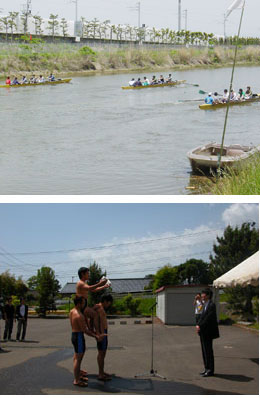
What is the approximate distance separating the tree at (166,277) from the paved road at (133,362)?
1.32ft

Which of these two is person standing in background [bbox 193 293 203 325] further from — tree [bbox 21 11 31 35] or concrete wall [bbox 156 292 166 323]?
tree [bbox 21 11 31 35]

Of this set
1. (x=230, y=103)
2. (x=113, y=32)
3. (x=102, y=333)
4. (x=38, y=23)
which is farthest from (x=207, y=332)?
(x=113, y=32)

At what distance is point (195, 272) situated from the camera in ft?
17.0

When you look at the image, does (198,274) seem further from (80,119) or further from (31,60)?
(31,60)

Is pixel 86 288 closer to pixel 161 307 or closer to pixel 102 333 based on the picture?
pixel 102 333

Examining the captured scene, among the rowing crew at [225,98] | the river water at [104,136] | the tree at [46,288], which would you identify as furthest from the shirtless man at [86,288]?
the rowing crew at [225,98]

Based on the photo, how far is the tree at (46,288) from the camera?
480 centimetres

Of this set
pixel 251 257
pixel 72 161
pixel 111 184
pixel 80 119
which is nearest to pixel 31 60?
pixel 80 119

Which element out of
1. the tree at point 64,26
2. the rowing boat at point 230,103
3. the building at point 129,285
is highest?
the tree at point 64,26

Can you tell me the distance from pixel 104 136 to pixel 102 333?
71.2 ft

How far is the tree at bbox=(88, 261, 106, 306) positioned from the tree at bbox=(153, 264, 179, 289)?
0.48 m

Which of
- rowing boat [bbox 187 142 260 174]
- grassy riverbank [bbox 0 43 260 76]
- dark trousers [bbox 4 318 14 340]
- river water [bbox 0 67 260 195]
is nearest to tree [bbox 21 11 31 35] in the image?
grassy riverbank [bbox 0 43 260 76]

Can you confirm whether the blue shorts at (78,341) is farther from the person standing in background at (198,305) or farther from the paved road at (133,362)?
the person standing in background at (198,305)

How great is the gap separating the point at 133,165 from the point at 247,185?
11.7 meters
